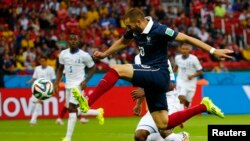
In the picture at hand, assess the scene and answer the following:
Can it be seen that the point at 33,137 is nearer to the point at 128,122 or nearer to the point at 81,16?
the point at 128,122

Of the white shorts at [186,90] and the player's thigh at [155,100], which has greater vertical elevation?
the player's thigh at [155,100]

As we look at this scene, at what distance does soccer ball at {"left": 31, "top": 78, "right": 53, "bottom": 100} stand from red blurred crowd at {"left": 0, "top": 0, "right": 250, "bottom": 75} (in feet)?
32.1

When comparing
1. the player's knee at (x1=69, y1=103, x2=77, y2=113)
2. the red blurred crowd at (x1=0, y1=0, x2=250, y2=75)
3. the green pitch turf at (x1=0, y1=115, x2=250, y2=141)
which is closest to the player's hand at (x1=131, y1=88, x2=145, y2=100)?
the player's knee at (x1=69, y1=103, x2=77, y2=113)

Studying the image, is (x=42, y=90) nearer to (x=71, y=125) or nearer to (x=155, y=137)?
(x=71, y=125)

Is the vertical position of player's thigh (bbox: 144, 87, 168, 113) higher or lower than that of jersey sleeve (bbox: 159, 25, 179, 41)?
lower

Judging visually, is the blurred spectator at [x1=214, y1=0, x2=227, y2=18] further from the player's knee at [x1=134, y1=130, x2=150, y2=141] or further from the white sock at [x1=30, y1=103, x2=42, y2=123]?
the player's knee at [x1=134, y1=130, x2=150, y2=141]

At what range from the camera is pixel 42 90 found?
14.9 meters

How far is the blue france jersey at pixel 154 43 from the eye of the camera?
10.8 metres

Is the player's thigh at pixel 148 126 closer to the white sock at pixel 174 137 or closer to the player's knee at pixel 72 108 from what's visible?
the white sock at pixel 174 137

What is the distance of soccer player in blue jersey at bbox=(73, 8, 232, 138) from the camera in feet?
34.8

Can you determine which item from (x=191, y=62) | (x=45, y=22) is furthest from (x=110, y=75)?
(x=45, y=22)

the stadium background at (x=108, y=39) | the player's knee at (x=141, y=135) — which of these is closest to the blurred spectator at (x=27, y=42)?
the stadium background at (x=108, y=39)

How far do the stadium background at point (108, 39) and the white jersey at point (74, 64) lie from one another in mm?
2629

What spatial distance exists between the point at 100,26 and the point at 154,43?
19.5 meters
